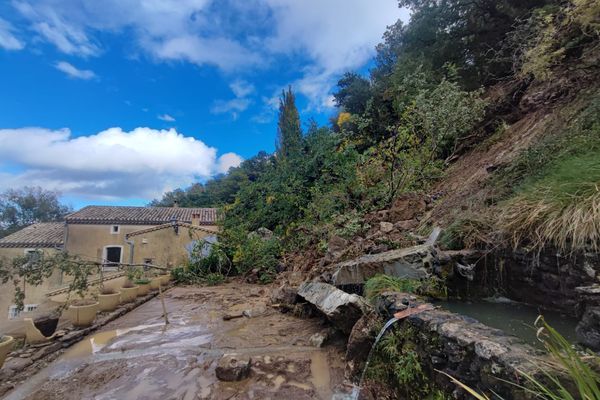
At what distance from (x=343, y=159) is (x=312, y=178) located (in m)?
1.49

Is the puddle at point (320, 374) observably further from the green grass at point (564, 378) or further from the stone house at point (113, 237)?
the stone house at point (113, 237)

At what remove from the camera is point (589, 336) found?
1907mm

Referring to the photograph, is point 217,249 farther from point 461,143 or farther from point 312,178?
point 461,143

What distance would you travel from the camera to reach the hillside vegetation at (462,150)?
3590 mm

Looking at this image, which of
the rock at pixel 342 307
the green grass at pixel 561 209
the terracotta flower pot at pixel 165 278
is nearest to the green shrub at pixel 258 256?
the terracotta flower pot at pixel 165 278

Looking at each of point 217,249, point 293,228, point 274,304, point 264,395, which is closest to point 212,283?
point 217,249

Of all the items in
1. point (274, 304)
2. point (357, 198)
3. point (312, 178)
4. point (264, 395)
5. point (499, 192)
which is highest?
point (312, 178)

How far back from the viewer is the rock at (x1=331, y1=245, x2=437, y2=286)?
4.18m

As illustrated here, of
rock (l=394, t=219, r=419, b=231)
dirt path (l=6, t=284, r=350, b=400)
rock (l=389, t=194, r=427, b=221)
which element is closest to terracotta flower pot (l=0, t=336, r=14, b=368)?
dirt path (l=6, t=284, r=350, b=400)

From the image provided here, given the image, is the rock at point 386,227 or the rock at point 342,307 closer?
the rock at point 342,307

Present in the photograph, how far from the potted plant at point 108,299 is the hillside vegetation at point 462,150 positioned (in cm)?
426

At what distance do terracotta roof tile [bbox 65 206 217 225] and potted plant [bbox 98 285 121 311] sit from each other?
1237 centimetres

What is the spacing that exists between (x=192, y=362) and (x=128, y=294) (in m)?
4.75

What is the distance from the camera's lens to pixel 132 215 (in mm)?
21656
